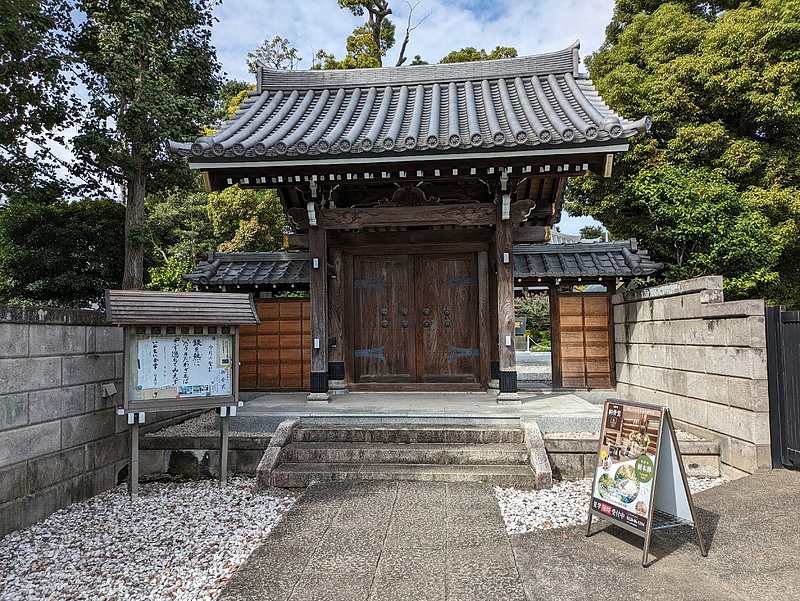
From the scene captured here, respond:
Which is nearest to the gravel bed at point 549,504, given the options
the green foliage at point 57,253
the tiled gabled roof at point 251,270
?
the tiled gabled roof at point 251,270

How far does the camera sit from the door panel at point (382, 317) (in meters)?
7.99

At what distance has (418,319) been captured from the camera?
26.2 feet

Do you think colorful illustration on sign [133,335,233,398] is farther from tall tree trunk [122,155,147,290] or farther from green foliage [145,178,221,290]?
green foliage [145,178,221,290]

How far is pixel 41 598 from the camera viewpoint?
304 cm

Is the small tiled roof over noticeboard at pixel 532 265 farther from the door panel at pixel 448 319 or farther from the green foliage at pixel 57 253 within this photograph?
the green foliage at pixel 57 253

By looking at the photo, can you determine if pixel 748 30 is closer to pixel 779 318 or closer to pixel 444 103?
pixel 444 103

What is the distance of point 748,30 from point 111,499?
15.8 m

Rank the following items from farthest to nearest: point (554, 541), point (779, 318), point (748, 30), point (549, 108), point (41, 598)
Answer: point (748, 30)
point (549, 108)
point (779, 318)
point (554, 541)
point (41, 598)

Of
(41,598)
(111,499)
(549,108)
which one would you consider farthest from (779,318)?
(111,499)

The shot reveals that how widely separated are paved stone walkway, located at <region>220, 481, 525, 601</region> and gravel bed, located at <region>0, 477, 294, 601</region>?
28 cm

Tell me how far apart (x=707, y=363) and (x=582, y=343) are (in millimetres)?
2847

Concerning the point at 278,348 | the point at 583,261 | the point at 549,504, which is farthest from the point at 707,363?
the point at 278,348

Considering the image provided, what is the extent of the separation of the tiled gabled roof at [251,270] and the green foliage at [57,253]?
23.3ft

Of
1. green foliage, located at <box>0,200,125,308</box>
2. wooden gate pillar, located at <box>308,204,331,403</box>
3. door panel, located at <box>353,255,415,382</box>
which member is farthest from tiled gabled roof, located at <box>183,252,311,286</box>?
green foliage, located at <box>0,200,125,308</box>
